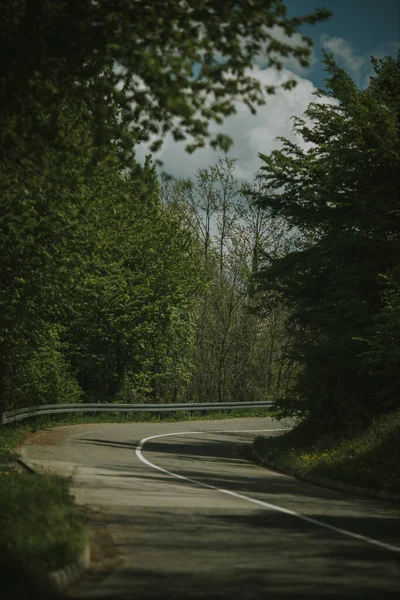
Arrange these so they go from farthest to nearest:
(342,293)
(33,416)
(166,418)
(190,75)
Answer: (166,418) → (33,416) → (342,293) → (190,75)

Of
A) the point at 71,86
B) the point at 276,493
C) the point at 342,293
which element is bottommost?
the point at 276,493

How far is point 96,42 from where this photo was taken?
10.9 metres

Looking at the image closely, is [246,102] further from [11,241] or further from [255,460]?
[255,460]

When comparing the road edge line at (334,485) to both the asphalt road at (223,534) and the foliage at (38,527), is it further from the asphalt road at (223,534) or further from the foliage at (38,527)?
the foliage at (38,527)

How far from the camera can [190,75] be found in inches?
424

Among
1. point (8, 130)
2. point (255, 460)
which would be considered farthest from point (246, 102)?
point (255, 460)

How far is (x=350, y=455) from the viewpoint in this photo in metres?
19.0

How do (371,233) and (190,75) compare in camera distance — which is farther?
(371,233)

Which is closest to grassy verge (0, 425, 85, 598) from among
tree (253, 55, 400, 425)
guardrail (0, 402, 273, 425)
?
tree (253, 55, 400, 425)

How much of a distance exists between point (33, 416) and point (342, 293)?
16.0 m

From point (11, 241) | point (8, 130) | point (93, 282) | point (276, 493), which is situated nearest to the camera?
point (8, 130)

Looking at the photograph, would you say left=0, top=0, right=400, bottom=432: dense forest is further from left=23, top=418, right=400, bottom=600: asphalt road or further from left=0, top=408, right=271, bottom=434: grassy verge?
left=23, top=418, right=400, bottom=600: asphalt road

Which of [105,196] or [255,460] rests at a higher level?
[105,196]

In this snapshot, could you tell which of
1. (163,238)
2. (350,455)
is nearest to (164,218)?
(163,238)
